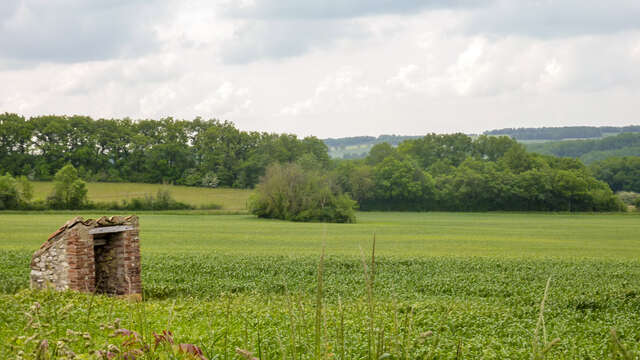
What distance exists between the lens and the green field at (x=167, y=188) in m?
95.8

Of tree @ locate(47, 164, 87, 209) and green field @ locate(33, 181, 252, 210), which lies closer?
tree @ locate(47, 164, 87, 209)

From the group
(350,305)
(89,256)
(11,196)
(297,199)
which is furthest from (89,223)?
(11,196)

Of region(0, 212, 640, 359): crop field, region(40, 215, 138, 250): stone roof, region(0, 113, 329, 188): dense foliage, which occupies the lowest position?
region(0, 212, 640, 359): crop field

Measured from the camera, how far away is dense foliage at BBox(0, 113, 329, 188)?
357ft

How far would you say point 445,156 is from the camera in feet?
496

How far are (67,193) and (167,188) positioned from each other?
51.0 ft

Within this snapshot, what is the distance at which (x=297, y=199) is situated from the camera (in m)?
84.5

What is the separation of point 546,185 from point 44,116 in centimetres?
9568

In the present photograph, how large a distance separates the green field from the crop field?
48325 millimetres

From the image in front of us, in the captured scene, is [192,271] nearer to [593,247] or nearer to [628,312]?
[628,312]

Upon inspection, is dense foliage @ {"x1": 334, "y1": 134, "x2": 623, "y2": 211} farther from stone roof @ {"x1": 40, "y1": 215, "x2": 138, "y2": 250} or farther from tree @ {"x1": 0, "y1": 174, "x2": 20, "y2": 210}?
stone roof @ {"x1": 40, "y1": 215, "x2": 138, "y2": 250}

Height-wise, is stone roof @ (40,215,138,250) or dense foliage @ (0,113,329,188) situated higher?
dense foliage @ (0,113,329,188)

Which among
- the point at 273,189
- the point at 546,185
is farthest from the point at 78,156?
the point at 546,185

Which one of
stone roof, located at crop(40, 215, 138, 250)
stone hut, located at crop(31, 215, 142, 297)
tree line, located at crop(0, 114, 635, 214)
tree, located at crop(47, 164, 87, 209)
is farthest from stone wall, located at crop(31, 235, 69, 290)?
tree line, located at crop(0, 114, 635, 214)
